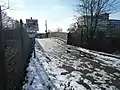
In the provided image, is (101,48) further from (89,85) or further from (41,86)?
(41,86)

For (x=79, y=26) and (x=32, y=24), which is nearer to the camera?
(x=32, y=24)

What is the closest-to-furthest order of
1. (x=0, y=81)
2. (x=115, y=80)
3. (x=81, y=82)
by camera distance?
(x=0, y=81), (x=81, y=82), (x=115, y=80)

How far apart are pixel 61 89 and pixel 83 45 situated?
52.7ft

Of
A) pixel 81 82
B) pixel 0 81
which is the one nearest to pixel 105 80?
pixel 81 82

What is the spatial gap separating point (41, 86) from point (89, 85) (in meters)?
1.84

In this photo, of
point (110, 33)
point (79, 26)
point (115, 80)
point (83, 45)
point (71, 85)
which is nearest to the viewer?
point (71, 85)

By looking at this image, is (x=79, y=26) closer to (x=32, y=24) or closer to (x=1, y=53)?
(x=32, y=24)

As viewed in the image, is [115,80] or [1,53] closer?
[1,53]

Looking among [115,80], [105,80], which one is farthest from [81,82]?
[115,80]

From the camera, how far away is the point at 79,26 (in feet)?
89.1

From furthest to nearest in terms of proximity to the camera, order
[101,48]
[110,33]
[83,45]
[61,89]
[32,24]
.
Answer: [83,45], [110,33], [101,48], [32,24], [61,89]

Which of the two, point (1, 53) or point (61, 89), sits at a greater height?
point (1, 53)

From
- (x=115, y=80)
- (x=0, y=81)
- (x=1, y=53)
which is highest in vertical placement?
(x=1, y=53)

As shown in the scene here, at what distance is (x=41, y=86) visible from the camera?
5.88 m
